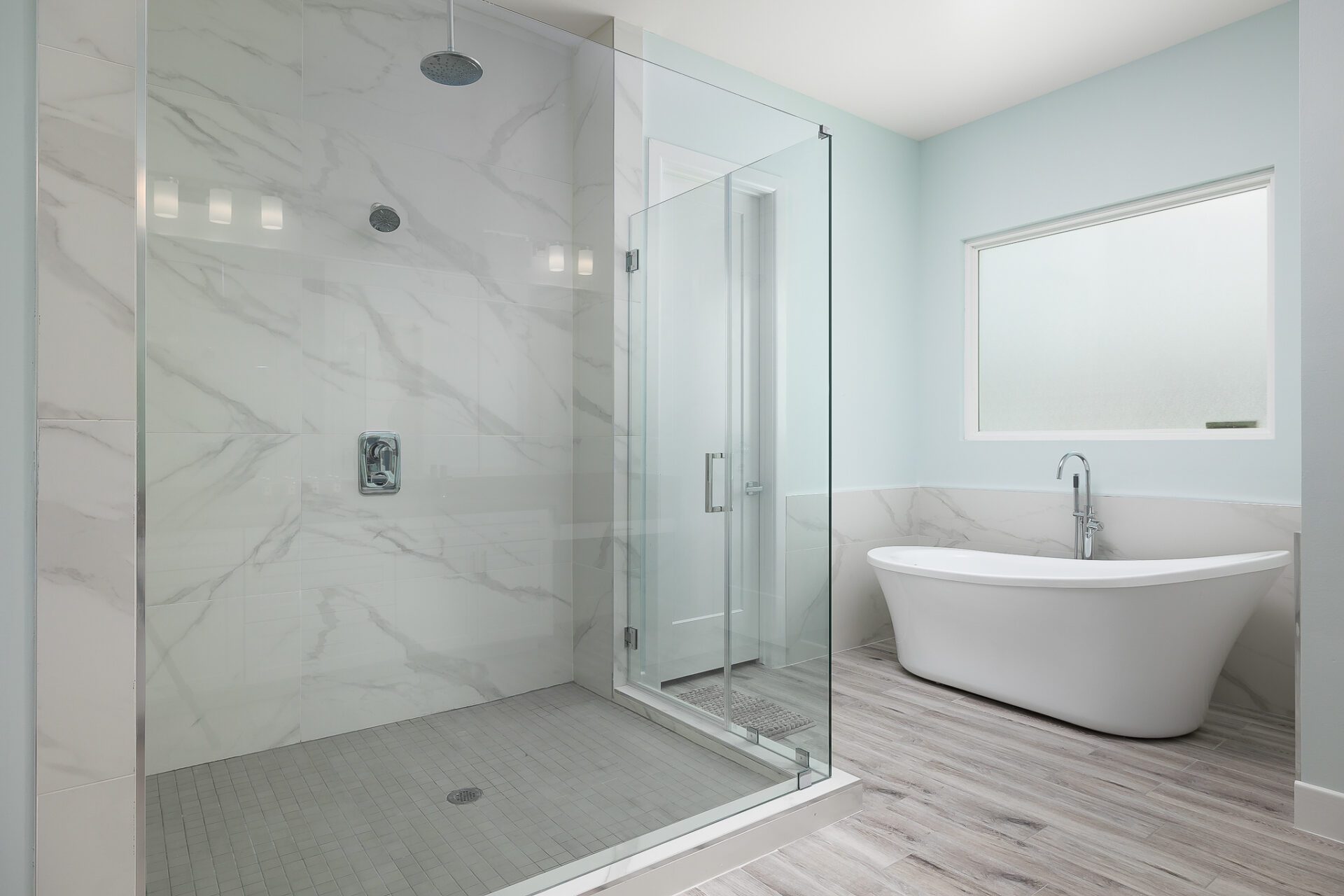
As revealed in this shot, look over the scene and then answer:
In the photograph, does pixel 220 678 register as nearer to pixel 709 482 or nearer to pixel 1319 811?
pixel 709 482

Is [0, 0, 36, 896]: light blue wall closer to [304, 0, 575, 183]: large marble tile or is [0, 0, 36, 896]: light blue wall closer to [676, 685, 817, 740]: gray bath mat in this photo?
[304, 0, 575, 183]: large marble tile

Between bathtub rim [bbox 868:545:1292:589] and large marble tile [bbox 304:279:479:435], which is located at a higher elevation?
large marble tile [bbox 304:279:479:435]

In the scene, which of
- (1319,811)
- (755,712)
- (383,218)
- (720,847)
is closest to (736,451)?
(755,712)

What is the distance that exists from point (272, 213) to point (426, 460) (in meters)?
0.57

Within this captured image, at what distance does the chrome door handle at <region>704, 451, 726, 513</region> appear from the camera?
2250 mm

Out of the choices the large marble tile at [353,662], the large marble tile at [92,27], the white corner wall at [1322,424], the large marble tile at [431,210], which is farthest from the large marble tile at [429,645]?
the white corner wall at [1322,424]

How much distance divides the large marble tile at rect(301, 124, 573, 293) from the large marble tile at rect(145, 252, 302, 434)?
0.16 m

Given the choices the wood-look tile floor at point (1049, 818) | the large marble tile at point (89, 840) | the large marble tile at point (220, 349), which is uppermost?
the large marble tile at point (220, 349)

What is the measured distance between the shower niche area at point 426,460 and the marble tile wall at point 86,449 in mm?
38

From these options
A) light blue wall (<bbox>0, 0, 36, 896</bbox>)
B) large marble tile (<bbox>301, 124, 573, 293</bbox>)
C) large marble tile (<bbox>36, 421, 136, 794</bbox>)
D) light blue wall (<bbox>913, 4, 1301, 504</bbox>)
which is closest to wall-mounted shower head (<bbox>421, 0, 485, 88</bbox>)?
large marble tile (<bbox>301, 124, 573, 293</bbox>)

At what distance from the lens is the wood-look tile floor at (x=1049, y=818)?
1.83 meters

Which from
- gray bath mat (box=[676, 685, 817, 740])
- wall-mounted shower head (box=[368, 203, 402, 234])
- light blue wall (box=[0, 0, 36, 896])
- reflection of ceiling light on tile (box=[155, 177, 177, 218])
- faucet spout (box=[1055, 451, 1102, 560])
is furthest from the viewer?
faucet spout (box=[1055, 451, 1102, 560])

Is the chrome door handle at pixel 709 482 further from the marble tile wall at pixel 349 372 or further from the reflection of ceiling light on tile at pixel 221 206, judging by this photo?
the reflection of ceiling light on tile at pixel 221 206

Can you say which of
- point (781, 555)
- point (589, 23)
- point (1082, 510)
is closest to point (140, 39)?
point (781, 555)
